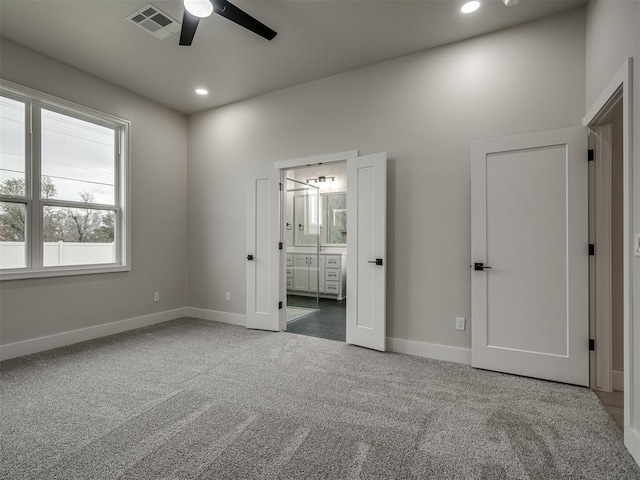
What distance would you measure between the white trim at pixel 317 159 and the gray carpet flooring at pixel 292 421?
213cm

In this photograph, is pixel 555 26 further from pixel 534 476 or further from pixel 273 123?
pixel 534 476

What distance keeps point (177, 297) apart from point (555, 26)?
17.4 feet

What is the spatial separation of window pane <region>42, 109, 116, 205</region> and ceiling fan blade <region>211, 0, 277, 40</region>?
8.24ft

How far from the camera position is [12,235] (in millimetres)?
3111

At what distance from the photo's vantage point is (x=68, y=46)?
3145 mm

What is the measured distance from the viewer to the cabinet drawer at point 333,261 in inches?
242

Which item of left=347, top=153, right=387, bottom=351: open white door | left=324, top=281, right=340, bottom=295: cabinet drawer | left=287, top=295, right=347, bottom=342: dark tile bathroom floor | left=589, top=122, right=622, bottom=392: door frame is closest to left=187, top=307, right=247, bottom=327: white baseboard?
left=287, top=295, right=347, bottom=342: dark tile bathroom floor

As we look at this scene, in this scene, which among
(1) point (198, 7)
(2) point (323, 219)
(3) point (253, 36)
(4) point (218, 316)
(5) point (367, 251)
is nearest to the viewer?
(1) point (198, 7)

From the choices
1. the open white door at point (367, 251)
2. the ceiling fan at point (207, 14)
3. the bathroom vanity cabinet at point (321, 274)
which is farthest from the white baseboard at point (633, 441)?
the bathroom vanity cabinet at point (321, 274)

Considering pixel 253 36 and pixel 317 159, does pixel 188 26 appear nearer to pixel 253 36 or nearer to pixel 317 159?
pixel 253 36

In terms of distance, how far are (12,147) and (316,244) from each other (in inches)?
179

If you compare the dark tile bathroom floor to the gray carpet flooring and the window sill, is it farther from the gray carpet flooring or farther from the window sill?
the window sill

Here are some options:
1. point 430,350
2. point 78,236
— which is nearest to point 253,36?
point 78,236

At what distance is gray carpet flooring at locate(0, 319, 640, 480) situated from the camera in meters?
1.58
